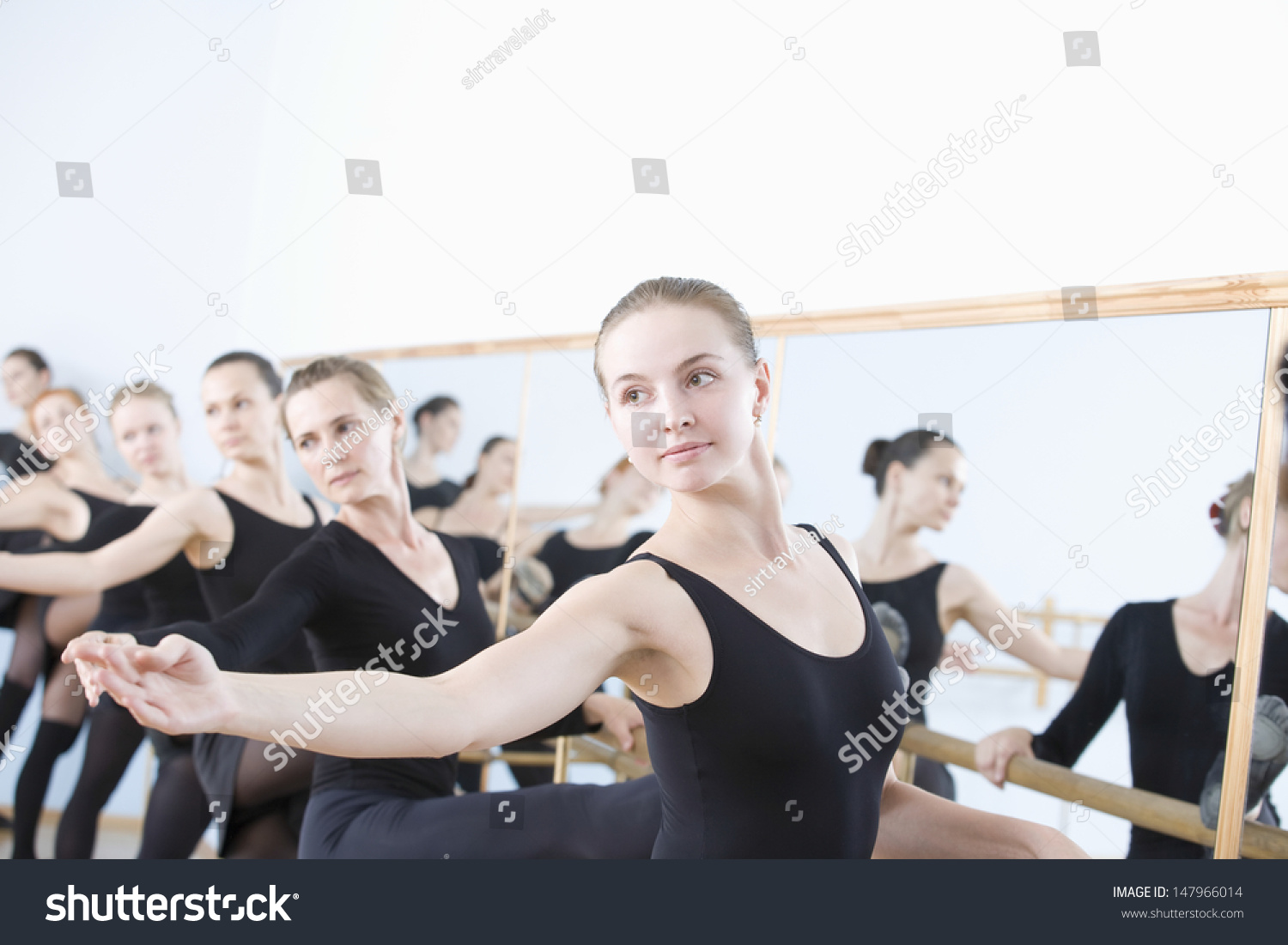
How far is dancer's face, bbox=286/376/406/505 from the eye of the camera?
1288mm

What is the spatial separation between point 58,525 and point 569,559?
1.06m

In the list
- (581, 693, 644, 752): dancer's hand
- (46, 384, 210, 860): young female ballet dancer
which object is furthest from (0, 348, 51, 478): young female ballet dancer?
(581, 693, 644, 752): dancer's hand

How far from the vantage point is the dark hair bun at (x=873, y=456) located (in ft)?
5.84

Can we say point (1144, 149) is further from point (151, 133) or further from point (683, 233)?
point (151, 133)

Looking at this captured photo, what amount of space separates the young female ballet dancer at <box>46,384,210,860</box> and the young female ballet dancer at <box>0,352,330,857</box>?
0.16ft

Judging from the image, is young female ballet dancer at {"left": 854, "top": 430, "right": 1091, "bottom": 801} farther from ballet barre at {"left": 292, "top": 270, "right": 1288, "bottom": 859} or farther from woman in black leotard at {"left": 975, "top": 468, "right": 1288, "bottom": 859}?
ballet barre at {"left": 292, "top": 270, "right": 1288, "bottom": 859}

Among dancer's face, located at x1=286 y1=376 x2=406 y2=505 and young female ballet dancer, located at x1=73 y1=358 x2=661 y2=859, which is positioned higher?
dancer's face, located at x1=286 y1=376 x2=406 y2=505

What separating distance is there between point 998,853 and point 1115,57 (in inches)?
57.8

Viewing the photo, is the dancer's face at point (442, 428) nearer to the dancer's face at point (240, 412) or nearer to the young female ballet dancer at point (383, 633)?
the dancer's face at point (240, 412)

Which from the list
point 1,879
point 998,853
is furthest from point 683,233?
point 1,879

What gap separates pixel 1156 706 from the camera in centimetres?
120

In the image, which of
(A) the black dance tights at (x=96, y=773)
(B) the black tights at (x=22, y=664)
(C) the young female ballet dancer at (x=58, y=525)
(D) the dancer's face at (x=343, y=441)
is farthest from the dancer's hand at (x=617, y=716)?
(B) the black tights at (x=22, y=664)

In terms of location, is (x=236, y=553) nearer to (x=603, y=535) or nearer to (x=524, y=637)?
(x=603, y=535)

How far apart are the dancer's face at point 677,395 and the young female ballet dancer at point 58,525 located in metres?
1.46
